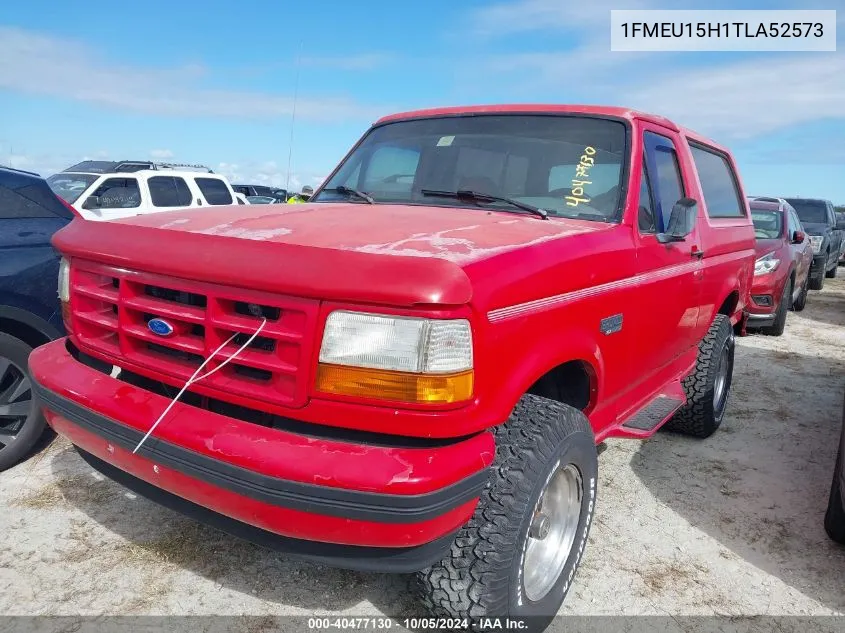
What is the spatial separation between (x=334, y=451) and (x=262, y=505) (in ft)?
0.88

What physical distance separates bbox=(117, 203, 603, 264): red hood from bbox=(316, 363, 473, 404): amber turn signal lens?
35 centimetres

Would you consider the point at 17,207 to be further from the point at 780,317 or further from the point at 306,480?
the point at 780,317

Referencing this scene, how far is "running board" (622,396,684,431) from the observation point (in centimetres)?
326

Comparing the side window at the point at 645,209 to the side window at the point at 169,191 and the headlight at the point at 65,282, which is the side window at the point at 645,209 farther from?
the side window at the point at 169,191

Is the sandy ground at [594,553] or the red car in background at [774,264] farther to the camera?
the red car in background at [774,264]

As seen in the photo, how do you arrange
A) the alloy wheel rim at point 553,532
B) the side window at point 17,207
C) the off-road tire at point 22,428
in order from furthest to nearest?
the side window at point 17,207
the off-road tire at point 22,428
the alloy wheel rim at point 553,532

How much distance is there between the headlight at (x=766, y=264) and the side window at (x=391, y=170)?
19.3 ft

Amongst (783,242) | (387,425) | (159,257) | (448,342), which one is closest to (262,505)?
(387,425)

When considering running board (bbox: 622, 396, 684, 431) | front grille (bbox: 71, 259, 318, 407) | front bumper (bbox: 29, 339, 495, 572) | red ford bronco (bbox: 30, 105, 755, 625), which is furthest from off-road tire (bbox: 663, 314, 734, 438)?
front grille (bbox: 71, 259, 318, 407)

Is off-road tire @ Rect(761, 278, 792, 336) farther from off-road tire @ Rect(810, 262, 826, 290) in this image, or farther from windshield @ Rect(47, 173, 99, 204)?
windshield @ Rect(47, 173, 99, 204)

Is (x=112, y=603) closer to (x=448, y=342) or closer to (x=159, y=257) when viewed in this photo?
(x=159, y=257)

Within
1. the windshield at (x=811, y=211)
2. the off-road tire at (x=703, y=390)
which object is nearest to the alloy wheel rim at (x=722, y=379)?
the off-road tire at (x=703, y=390)

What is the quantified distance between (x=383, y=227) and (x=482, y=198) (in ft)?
2.65

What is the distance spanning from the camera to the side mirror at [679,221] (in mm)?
3076
